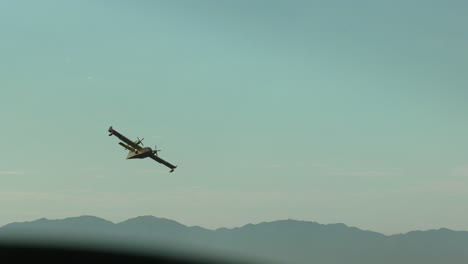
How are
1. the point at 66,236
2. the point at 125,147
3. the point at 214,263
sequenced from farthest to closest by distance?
the point at 125,147 → the point at 66,236 → the point at 214,263

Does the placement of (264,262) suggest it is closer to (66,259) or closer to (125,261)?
(125,261)

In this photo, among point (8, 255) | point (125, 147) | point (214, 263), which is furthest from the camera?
point (125, 147)

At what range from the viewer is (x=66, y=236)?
22375mm

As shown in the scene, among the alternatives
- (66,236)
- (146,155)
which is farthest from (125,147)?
(66,236)

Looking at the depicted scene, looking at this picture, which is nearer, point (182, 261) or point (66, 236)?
point (182, 261)

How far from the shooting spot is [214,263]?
21031mm

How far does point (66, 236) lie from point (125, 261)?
382 centimetres

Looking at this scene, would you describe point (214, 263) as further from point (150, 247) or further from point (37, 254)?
point (37, 254)

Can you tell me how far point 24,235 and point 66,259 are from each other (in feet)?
10.3

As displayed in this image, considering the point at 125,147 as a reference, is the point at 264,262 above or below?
below

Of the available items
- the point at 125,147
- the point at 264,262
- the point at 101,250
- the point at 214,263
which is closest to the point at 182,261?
the point at 214,263

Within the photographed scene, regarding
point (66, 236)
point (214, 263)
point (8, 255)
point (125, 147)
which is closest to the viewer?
point (8, 255)

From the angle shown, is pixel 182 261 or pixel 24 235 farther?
pixel 24 235

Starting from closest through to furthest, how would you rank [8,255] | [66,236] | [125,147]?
[8,255]
[66,236]
[125,147]
